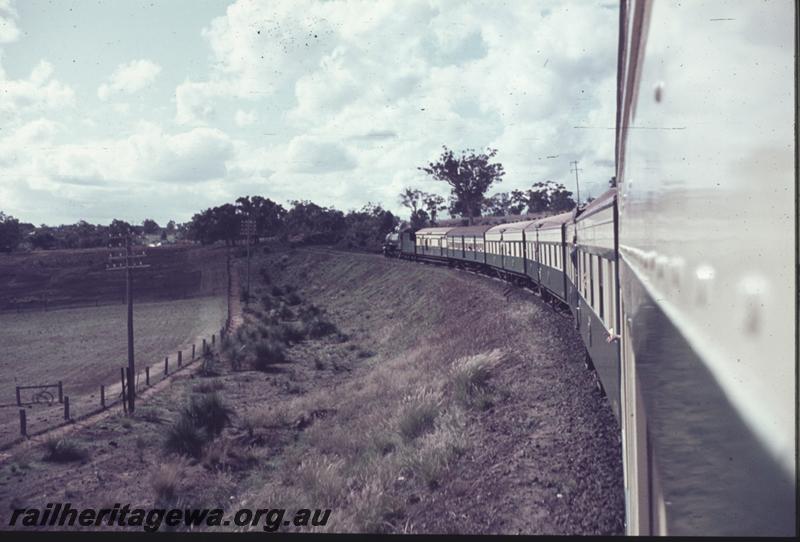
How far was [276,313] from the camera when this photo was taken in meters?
52.6

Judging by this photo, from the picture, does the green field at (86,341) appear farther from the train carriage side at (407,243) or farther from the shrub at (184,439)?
the train carriage side at (407,243)

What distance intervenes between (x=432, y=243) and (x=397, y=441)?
127 feet

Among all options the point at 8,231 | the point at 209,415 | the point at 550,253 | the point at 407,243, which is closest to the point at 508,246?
the point at 550,253

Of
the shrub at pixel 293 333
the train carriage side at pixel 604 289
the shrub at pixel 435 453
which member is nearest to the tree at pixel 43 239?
the shrub at pixel 293 333

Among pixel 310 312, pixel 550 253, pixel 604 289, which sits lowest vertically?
pixel 310 312

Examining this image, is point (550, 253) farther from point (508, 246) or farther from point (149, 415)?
point (149, 415)

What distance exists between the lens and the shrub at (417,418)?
39.9 feet

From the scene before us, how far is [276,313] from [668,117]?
170 feet

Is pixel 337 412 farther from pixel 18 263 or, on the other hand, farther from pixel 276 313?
pixel 18 263

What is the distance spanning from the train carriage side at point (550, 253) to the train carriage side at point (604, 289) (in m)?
7.17

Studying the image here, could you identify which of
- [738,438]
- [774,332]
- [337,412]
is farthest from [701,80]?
[337,412]

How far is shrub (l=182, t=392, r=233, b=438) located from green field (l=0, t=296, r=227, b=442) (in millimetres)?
7382

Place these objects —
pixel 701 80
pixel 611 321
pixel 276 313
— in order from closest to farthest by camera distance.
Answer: pixel 701 80 → pixel 611 321 → pixel 276 313

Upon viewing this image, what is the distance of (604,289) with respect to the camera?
7004 millimetres
